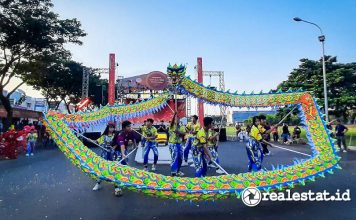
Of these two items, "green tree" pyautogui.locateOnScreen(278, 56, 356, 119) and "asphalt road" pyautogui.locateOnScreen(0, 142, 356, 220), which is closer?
"asphalt road" pyautogui.locateOnScreen(0, 142, 356, 220)

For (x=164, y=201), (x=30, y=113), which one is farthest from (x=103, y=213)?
(x=30, y=113)

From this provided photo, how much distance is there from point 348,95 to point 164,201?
20428mm

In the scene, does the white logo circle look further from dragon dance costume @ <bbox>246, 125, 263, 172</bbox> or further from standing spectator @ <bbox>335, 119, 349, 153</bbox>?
standing spectator @ <bbox>335, 119, 349, 153</bbox>

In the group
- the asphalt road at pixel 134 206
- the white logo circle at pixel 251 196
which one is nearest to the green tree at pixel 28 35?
the asphalt road at pixel 134 206

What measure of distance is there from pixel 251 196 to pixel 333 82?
20.4 m

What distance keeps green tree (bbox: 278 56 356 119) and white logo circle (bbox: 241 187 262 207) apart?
56.5 feet

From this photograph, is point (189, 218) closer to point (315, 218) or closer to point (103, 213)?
point (103, 213)

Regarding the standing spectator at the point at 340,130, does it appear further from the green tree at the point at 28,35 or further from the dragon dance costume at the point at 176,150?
the green tree at the point at 28,35

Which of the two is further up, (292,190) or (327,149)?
(327,149)

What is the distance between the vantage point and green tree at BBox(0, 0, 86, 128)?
1889cm

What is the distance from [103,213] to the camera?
4.95 meters

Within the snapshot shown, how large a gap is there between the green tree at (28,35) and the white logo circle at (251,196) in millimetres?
19418

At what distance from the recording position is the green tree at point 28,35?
18.9 meters

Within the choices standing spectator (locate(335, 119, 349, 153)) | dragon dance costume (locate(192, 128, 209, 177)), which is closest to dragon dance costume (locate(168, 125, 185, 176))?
dragon dance costume (locate(192, 128, 209, 177))
